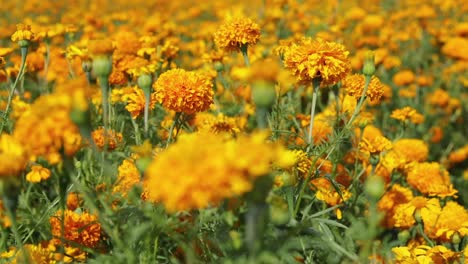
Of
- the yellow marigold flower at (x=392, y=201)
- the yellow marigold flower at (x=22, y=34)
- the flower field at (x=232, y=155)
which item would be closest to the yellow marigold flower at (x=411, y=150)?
the flower field at (x=232, y=155)

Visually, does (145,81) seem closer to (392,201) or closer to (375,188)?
(375,188)

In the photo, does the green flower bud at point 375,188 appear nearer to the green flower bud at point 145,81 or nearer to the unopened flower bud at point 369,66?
the unopened flower bud at point 369,66

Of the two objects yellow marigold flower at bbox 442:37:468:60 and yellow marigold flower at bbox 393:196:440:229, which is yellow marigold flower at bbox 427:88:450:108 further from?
yellow marigold flower at bbox 393:196:440:229

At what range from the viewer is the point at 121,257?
1.50 meters

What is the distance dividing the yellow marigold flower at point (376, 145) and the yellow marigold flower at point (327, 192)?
24 centimetres

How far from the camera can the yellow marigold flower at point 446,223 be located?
2414mm

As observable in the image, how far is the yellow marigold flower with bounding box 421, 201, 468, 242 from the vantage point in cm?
241

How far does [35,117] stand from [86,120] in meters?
0.13

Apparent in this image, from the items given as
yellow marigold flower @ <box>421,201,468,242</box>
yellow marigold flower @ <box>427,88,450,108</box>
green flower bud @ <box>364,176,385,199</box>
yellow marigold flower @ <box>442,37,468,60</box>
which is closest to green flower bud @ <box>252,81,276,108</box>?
green flower bud @ <box>364,176,385,199</box>

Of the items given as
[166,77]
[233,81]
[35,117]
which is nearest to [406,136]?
[233,81]

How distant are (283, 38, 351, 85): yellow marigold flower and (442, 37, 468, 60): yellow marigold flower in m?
3.26

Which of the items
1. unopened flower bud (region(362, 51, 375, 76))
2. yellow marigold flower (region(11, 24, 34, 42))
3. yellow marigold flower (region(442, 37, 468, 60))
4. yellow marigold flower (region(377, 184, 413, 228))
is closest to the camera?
unopened flower bud (region(362, 51, 375, 76))

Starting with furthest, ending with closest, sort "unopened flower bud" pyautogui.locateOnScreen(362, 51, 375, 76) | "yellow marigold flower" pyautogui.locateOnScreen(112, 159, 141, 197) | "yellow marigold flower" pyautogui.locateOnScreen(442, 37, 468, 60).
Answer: "yellow marigold flower" pyautogui.locateOnScreen(442, 37, 468, 60) < "unopened flower bud" pyautogui.locateOnScreen(362, 51, 375, 76) < "yellow marigold flower" pyautogui.locateOnScreen(112, 159, 141, 197)

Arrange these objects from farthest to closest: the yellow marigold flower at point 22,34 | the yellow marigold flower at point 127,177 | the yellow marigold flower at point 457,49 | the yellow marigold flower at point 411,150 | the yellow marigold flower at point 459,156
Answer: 1. the yellow marigold flower at point 457,49
2. the yellow marigold flower at point 459,156
3. the yellow marigold flower at point 411,150
4. the yellow marigold flower at point 22,34
5. the yellow marigold flower at point 127,177
